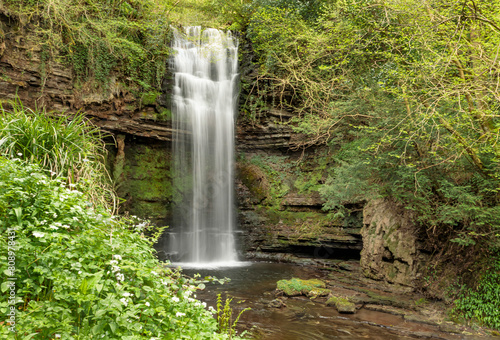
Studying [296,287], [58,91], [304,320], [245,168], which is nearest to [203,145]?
[245,168]

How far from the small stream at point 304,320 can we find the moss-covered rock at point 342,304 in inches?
4.3

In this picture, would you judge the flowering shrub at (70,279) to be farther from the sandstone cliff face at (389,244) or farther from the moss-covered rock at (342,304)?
the sandstone cliff face at (389,244)

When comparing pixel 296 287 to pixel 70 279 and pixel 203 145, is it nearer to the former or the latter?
pixel 70 279

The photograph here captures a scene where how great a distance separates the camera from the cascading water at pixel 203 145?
1327 cm

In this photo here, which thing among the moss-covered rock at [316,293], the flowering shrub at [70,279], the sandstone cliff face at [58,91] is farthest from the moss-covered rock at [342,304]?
the sandstone cliff face at [58,91]

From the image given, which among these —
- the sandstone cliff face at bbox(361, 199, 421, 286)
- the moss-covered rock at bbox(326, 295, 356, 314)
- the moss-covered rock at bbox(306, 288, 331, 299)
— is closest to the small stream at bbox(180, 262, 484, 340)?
the moss-covered rock at bbox(326, 295, 356, 314)

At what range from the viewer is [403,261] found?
8.15 m

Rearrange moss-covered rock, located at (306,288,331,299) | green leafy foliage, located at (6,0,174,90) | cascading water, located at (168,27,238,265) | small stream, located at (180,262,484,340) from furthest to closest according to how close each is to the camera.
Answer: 1. cascading water, located at (168,27,238,265)
2. green leafy foliage, located at (6,0,174,90)
3. moss-covered rock, located at (306,288,331,299)
4. small stream, located at (180,262,484,340)

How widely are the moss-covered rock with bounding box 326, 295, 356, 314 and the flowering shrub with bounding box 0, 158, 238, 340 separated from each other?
4.98 m

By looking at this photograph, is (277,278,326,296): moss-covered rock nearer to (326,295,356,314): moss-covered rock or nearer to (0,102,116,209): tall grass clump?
(326,295,356,314): moss-covered rock

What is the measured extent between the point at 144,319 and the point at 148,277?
0.30 meters

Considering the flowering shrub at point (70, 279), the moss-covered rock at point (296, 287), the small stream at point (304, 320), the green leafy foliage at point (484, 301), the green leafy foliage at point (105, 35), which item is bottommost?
the small stream at point (304, 320)

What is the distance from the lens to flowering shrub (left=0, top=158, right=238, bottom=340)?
2.12 metres

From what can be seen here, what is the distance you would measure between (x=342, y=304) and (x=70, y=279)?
635 centimetres
